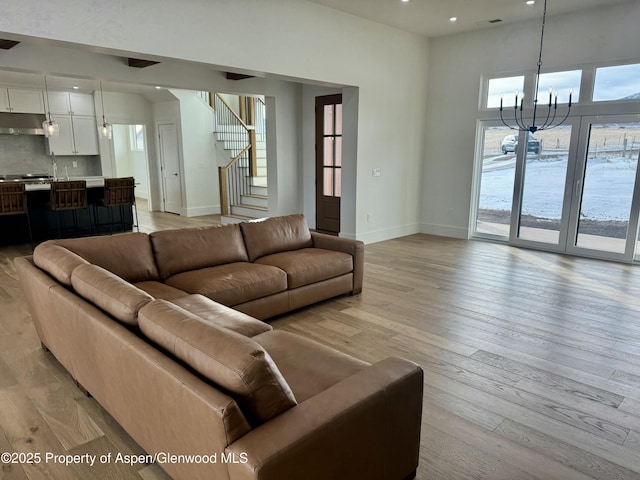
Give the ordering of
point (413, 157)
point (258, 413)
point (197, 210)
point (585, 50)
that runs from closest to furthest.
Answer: point (258, 413), point (585, 50), point (413, 157), point (197, 210)

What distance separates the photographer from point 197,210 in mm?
10172

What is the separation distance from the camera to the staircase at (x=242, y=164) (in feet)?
29.7

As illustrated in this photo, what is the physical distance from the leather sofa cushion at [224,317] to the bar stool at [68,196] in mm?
5058

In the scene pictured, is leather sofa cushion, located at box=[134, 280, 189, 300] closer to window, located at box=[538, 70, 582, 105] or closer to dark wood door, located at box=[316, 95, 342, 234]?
dark wood door, located at box=[316, 95, 342, 234]

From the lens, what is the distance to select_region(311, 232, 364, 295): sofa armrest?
4426 mm

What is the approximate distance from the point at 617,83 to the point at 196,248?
228 inches

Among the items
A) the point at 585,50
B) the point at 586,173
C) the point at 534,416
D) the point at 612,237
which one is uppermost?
the point at 585,50

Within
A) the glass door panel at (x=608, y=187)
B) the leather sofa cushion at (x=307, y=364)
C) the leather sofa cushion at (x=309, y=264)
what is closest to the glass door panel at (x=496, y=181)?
the glass door panel at (x=608, y=187)

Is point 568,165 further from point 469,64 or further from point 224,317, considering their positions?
point 224,317

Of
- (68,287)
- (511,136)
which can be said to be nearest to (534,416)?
(68,287)

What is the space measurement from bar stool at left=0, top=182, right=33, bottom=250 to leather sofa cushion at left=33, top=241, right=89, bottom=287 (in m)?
4.18

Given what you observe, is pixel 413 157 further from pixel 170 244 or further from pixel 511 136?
pixel 170 244

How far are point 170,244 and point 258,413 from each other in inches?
101

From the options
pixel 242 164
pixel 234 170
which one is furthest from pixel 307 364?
pixel 242 164
